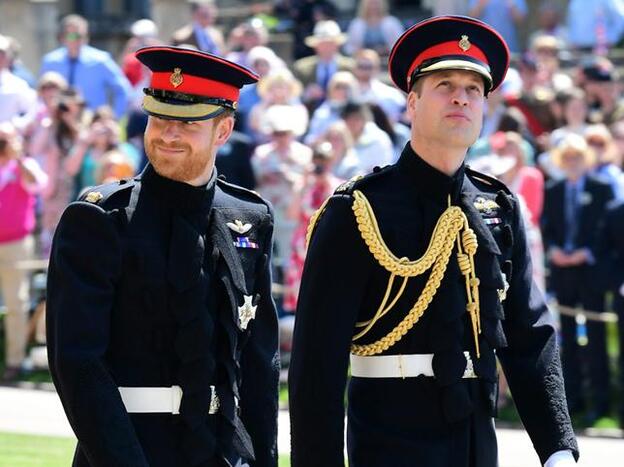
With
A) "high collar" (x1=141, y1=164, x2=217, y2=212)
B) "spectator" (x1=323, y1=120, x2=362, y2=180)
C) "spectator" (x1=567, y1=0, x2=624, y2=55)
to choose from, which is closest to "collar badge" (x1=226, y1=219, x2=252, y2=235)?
"high collar" (x1=141, y1=164, x2=217, y2=212)

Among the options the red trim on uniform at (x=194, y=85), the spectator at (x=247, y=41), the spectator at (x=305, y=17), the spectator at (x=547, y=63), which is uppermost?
the spectator at (x=305, y=17)

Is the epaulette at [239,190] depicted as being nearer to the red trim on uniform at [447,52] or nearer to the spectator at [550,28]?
the red trim on uniform at [447,52]

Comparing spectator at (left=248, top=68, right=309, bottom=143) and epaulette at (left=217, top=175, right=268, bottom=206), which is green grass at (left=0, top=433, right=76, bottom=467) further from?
epaulette at (left=217, top=175, right=268, bottom=206)

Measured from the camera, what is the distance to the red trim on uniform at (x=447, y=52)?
5.43 m

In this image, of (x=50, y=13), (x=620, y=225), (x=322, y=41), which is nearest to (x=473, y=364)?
(x=620, y=225)

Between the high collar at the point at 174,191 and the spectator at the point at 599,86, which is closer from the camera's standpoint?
the high collar at the point at 174,191

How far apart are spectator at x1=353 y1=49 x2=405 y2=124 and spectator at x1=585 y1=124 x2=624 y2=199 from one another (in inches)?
92.9

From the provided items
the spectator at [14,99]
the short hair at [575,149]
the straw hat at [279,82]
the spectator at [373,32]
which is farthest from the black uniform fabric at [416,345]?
the spectator at [373,32]

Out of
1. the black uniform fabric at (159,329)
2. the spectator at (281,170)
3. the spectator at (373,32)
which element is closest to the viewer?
the black uniform fabric at (159,329)

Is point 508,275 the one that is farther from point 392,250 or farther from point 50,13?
point 50,13

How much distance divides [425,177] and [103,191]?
1.04m

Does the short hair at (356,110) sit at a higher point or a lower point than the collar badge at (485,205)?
higher

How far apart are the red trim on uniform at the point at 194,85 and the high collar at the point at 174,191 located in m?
0.27

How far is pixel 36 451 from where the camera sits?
10.3 m
